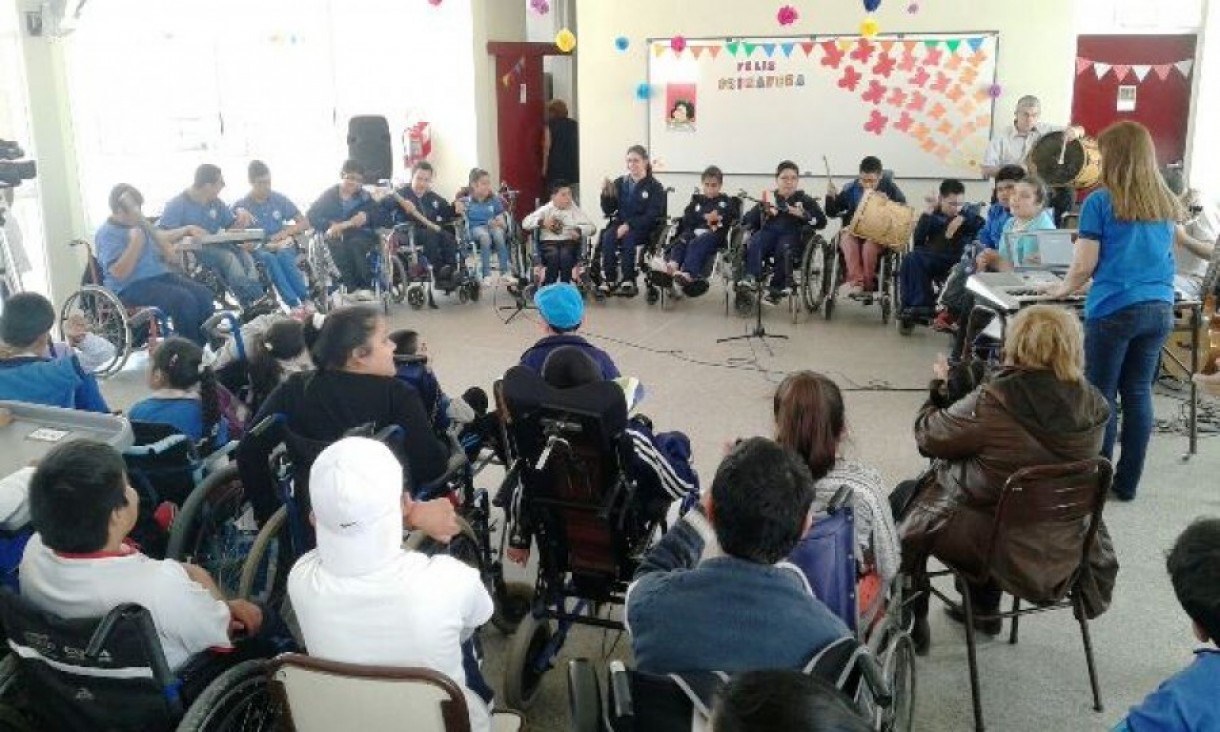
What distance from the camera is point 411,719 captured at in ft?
5.55

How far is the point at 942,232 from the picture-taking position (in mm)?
6664

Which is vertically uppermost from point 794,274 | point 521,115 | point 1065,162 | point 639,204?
point 521,115

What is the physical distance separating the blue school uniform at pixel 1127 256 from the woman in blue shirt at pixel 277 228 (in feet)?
15.9

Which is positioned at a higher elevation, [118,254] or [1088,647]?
[118,254]

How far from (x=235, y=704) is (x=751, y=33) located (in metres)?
7.75

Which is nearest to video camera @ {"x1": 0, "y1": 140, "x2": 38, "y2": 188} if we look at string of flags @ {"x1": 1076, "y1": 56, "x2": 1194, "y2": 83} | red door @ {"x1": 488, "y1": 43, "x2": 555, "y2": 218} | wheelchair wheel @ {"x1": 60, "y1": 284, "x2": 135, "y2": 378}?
wheelchair wheel @ {"x1": 60, "y1": 284, "x2": 135, "y2": 378}

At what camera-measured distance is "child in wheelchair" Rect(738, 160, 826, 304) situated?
23.5ft

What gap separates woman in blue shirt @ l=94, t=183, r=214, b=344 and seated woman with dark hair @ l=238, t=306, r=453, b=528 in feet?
10.6

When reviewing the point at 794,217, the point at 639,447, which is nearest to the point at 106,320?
the point at 639,447

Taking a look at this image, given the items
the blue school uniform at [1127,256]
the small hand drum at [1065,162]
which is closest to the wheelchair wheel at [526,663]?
the blue school uniform at [1127,256]

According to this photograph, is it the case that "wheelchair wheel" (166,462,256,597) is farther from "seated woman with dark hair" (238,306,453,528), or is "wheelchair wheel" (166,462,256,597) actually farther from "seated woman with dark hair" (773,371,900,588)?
"seated woman with dark hair" (773,371,900,588)

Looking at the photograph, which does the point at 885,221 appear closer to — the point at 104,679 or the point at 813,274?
the point at 813,274

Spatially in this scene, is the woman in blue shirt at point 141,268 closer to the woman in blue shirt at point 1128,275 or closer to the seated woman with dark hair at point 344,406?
the seated woman with dark hair at point 344,406

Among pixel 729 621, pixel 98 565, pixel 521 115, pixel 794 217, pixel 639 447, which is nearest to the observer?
pixel 729 621
